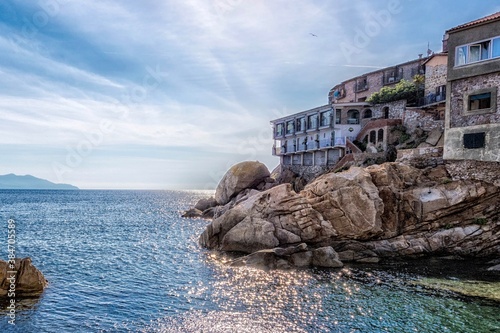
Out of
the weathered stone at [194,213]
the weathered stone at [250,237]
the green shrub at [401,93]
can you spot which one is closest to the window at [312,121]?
the green shrub at [401,93]

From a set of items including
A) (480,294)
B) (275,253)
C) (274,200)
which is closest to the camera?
(480,294)

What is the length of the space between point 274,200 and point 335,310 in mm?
16745

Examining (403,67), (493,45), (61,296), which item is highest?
(403,67)

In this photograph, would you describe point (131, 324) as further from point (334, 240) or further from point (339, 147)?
point (339, 147)

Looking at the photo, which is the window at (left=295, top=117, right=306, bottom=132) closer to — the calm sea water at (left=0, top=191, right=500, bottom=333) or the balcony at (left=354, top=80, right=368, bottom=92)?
the balcony at (left=354, top=80, right=368, bottom=92)

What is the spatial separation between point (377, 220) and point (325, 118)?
33750mm

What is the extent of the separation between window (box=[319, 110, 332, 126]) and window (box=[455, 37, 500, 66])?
27.2 m

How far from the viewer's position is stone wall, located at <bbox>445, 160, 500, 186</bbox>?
33438 mm

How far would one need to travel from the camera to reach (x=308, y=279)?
2570 cm

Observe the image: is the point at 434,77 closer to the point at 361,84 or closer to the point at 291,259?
the point at 361,84

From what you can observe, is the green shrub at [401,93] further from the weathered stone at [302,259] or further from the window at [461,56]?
the weathered stone at [302,259]

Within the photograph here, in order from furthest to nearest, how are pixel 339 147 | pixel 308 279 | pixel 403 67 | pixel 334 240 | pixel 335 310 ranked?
pixel 403 67 → pixel 339 147 → pixel 334 240 → pixel 308 279 → pixel 335 310

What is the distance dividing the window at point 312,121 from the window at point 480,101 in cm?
3220

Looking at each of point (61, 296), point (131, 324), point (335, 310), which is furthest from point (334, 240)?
point (61, 296)
